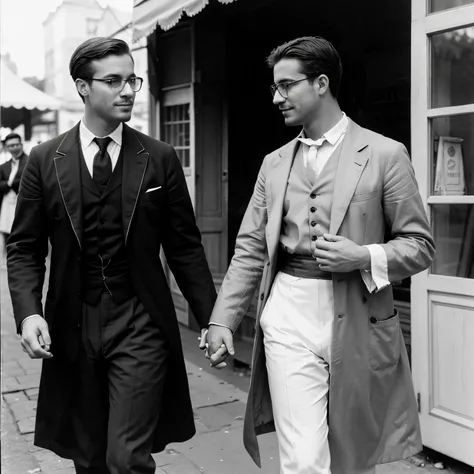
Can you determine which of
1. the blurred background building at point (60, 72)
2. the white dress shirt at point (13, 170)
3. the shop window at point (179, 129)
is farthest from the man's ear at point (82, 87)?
the blurred background building at point (60, 72)

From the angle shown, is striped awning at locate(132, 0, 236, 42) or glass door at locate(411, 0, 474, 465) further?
striped awning at locate(132, 0, 236, 42)

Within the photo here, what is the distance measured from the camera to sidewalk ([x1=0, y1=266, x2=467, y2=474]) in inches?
155

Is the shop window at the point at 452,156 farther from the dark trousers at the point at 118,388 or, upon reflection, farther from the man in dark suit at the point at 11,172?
the man in dark suit at the point at 11,172

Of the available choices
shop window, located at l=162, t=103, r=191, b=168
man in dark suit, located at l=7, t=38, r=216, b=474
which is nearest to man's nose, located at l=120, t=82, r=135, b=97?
man in dark suit, located at l=7, t=38, r=216, b=474

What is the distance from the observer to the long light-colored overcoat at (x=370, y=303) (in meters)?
2.48

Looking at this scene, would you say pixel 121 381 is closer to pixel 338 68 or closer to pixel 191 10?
pixel 338 68

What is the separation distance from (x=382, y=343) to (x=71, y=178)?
4.30ft

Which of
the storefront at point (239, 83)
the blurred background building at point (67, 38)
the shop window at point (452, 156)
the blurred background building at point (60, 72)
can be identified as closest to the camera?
the shop window at point (452, 156)

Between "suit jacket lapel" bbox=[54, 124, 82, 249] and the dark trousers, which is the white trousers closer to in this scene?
the dark trousers

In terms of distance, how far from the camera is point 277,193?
8.75 ft

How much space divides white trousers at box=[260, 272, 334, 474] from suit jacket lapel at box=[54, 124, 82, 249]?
84cm

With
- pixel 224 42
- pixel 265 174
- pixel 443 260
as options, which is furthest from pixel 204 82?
pixel 265 174

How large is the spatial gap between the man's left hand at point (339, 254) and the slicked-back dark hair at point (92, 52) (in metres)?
1.11

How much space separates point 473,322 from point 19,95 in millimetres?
14597
